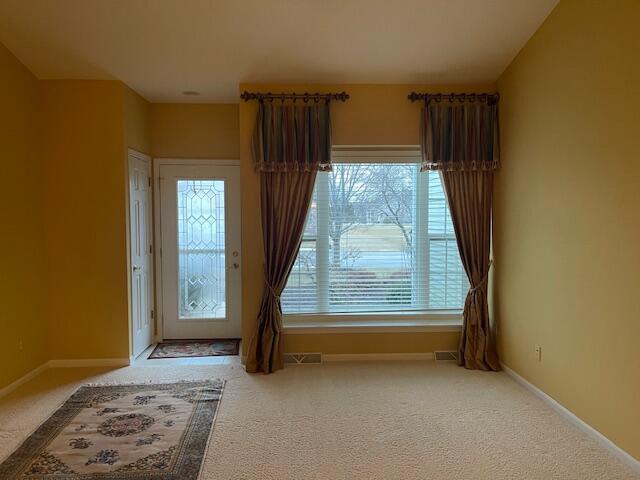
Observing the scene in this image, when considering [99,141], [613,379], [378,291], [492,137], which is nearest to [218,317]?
[378,291]

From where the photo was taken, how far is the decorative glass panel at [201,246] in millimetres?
4836

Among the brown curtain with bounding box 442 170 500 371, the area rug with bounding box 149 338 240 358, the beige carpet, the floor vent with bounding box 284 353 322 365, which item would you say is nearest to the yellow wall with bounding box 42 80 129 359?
the beige carpet

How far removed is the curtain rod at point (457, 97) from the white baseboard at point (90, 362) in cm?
355

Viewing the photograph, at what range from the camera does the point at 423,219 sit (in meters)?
4.34

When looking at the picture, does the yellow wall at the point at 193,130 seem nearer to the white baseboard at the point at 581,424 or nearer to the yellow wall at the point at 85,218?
the yellow wall at the point at 85,218

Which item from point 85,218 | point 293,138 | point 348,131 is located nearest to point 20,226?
point 85,218

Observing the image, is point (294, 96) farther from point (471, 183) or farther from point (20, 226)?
point (20, 226)

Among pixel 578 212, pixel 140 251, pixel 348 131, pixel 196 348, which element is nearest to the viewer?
pixel 578 212

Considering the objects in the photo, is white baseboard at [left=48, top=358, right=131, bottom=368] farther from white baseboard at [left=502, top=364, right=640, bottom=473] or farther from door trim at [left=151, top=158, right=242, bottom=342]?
white baseboard at [left=502, top=364, right=640, bottom=473]

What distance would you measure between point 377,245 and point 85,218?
2667 millimetres

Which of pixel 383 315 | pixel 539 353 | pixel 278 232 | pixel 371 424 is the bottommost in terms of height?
pixel 371 424

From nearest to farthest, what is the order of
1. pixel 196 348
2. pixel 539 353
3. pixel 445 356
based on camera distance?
pixel 539 353 < pixel 445 356 < pixel 196 348

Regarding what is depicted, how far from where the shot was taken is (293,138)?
4.03 meters

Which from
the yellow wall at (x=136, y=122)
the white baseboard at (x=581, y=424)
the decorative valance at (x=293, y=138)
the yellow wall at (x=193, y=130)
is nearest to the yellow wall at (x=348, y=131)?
the decorative valance at (x=293, y=138)
